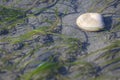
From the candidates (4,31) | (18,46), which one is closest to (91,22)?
(18,46)

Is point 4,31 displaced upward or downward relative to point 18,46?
upward

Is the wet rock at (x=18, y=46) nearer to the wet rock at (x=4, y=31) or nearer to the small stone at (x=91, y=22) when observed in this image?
the wet rock at (x=4, y=31)

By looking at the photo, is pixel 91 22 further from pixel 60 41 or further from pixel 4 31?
pixel 4 31

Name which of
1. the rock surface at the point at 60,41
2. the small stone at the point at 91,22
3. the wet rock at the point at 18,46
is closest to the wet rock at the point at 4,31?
the rock surface at the point at 60,41

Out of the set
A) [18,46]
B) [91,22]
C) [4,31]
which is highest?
[91,22]

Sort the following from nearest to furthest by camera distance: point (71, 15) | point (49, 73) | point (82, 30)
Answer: point (49, 73)
point (82, 30)
point (71, 15)

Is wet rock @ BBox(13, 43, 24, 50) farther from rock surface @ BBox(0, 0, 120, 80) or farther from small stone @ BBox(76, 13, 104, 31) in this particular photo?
small stone @ BBox(76, 13, 104, 31)

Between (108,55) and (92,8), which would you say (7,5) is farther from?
(108,55)

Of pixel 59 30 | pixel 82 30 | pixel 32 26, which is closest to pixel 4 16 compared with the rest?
pixel 32 26
